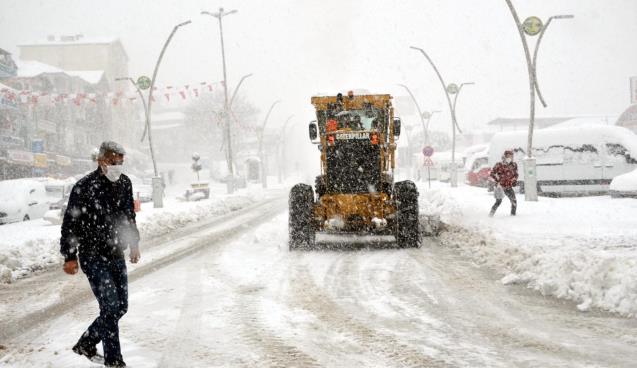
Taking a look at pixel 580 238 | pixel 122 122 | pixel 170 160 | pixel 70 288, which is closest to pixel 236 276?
pixel 70 288

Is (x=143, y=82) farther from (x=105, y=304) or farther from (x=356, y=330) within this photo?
(x=105, y=304)

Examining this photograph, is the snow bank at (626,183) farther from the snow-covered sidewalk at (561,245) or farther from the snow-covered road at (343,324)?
the snow-covered road at (343,324)

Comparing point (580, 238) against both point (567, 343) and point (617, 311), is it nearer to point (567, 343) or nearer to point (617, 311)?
point (617, 311)

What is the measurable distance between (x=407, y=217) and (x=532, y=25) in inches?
400

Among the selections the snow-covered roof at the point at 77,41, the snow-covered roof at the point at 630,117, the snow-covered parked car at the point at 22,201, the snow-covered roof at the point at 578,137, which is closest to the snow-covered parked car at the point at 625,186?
the snow-covered roof at the point at 578,137

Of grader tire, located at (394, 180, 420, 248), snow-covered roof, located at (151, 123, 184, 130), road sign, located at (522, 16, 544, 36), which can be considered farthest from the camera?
snow-covered roof, located at (151, 123, 184, 130)

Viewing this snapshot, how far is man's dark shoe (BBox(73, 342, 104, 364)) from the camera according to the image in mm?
4547

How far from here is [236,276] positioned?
846 cm

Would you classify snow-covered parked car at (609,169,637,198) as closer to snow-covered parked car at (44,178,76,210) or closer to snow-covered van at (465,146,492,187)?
snow-covered van at (465,146,492,187)

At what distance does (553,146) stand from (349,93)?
14.5 metres

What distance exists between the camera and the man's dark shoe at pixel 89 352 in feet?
14.9

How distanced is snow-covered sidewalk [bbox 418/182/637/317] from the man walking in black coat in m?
4.56

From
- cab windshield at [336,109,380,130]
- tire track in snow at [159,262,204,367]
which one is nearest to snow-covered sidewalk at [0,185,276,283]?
tire track in snow at [159,262,204,367]

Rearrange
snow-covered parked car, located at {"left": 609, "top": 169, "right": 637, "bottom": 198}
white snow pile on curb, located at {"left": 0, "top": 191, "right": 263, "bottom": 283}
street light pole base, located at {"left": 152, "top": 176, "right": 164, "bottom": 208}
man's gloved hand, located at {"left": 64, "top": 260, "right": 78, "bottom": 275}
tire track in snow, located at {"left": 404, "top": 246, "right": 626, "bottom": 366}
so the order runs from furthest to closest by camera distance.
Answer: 1. street light pole base, located at {"left": 152, "top": 176, "right": 164, "bottom": 208}
2. snow-covered parked car, located at {"left": 609, "top": 169, "right": 637, "bottom": 198}
3. white snow pile on curb, located at {"left": 0, "top": 191, "right": 263, "bottom": 283}
4. tire track in snow, located at {"left": 404, "top": 246, "right": 626, "bottom": 366}
5. man's gloved hand, located at {"left": 64, "top": 260, "right": 78, "bottom": 275}
